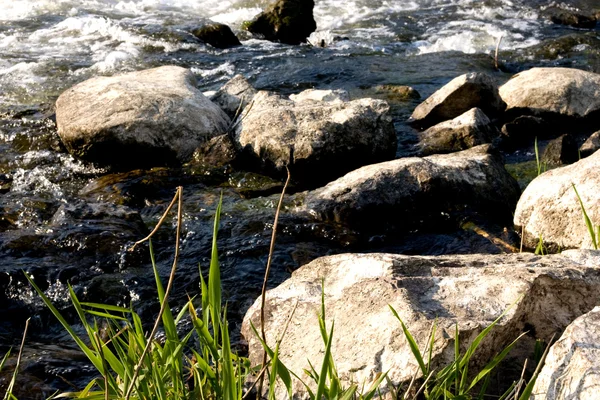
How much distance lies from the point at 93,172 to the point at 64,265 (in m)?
1.84

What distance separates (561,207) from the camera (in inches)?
187

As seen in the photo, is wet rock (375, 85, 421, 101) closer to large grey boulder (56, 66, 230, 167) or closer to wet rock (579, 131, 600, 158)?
wet rock (579, 131, 600, 158)

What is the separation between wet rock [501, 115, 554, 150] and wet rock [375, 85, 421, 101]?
5.55 feet

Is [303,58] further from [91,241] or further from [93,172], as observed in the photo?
[91,241]

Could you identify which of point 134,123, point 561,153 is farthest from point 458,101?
point 134,123

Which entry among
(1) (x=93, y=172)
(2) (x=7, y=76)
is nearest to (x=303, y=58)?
(2) (x=7, y=76)

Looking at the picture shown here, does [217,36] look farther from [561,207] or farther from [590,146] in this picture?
[561,207]

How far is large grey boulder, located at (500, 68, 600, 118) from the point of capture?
25.7ft

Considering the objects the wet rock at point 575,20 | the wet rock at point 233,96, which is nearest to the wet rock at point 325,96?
A: the wet rock at point 233,96

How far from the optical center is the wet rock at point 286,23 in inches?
493

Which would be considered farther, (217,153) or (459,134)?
(459,134)

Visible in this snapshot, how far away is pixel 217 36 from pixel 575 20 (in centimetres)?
657

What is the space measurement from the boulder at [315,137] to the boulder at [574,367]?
13.8 feet

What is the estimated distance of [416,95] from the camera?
29.5 feet
